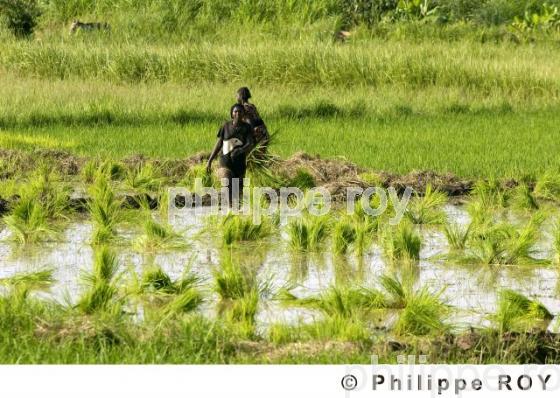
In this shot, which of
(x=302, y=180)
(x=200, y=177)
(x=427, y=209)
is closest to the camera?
(x=427, y=209)

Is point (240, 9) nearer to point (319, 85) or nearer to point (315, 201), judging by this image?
point (319, 85)

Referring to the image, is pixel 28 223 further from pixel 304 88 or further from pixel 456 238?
pixel 304 88

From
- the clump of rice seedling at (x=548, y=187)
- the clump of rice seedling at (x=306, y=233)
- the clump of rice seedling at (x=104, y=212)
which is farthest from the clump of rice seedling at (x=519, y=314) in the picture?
the clump of rice seedling at (x=548, y=187)

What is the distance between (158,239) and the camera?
9.80m

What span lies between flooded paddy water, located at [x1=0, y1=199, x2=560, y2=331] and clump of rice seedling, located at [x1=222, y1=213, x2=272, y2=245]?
6 cm

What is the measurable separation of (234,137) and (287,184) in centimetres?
102

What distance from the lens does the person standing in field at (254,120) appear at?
1123cm

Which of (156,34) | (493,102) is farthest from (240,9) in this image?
(493,102)

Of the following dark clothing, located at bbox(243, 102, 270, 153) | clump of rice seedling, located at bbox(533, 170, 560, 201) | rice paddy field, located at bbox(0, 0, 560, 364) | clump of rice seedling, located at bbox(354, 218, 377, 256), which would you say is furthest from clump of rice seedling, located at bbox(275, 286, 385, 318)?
clump of rice seedling, located at bbox(533, 170, 560, 201)

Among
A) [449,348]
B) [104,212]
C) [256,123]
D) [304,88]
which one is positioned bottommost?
[449,348]

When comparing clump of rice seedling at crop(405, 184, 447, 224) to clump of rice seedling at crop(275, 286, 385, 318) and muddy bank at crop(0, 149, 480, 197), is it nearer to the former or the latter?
muddy bank at crop(0, 149, 480, 197)

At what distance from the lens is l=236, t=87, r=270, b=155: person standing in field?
36.9 ft

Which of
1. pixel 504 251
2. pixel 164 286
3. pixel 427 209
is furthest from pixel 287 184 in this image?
pixel 164 286

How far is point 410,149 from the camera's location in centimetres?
1448
